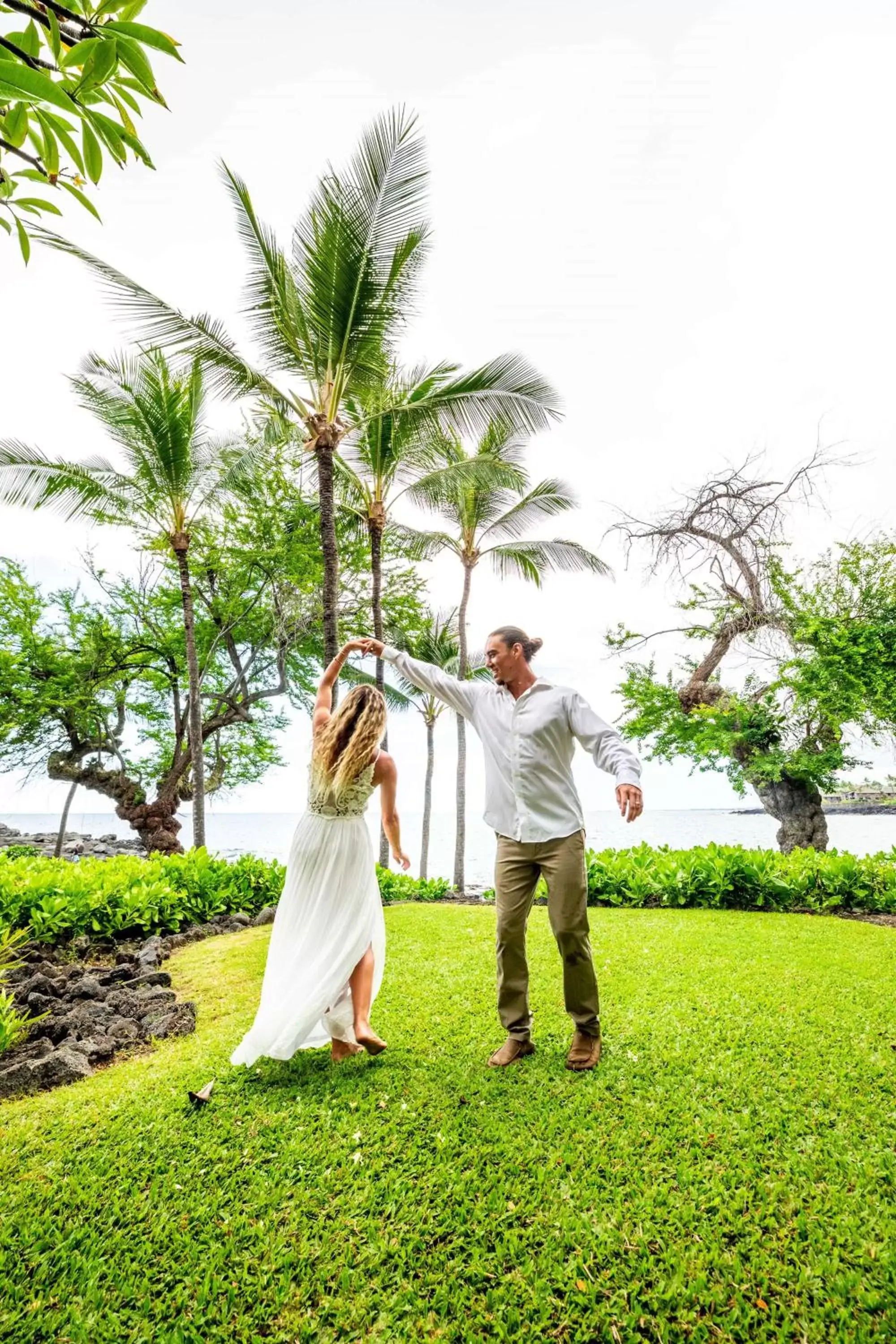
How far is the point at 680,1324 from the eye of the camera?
1878 mm

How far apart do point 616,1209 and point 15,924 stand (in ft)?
21.2

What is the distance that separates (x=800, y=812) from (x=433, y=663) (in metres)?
9.96

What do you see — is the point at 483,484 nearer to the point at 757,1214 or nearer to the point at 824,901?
the point at 824,901

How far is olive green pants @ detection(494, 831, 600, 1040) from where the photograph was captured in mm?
3338

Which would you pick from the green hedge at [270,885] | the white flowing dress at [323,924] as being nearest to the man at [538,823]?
the white flowing dress at [323,924]

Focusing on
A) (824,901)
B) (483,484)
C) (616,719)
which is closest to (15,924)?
(824,901)

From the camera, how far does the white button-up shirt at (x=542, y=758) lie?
3.44m

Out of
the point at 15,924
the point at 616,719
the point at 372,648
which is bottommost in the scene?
the point at 15,924

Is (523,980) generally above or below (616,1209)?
above

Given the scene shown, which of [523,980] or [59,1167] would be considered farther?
[523,980]

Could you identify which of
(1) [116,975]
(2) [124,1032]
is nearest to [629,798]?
(2) [124,1032]

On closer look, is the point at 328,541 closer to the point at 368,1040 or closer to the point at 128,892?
the point at 128,892

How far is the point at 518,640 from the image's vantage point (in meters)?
3.73

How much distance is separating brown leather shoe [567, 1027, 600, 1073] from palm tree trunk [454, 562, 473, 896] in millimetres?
11269
